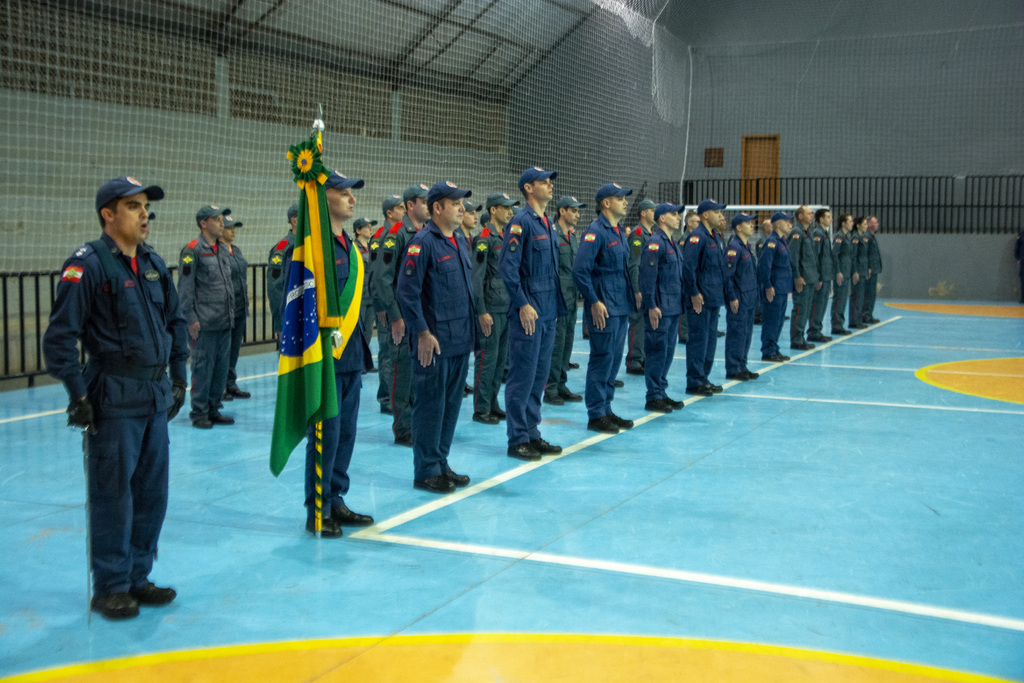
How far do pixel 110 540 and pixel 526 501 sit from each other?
95.2 inches

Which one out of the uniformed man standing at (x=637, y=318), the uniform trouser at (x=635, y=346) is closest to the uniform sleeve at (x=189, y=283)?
the uniformed man standing at (x=637, y=318)

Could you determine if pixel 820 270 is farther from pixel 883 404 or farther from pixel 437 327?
pixel 437 327

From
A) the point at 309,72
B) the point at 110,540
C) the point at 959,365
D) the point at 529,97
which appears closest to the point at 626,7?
the point at 529,97

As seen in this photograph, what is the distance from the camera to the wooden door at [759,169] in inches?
966

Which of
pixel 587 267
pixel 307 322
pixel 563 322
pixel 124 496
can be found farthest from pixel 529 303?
pixel 124 496

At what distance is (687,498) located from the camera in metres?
5.42

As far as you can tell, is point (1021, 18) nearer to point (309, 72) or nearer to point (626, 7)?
point (626, 7)

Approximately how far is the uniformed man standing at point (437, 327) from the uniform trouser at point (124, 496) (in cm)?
191

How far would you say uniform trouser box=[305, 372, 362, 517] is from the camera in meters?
4.68

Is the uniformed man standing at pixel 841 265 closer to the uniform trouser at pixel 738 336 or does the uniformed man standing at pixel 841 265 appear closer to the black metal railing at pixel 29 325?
the uniform trouser at pixel 738 336

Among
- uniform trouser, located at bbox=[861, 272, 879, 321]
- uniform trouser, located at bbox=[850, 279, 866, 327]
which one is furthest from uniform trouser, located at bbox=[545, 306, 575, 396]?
uniform trouser, located at bbox=[861, 272, 879, 321]

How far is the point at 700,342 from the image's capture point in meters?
9.23

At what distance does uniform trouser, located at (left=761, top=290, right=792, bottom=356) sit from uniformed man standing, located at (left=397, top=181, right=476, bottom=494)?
22.9ft

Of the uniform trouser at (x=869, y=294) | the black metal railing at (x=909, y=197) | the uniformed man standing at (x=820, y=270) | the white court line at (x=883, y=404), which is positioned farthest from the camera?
the black metal railing at (x=909, y=197)
